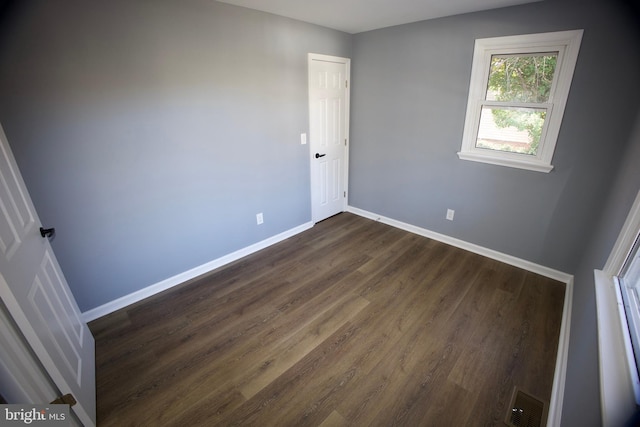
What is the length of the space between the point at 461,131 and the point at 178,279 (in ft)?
10.6

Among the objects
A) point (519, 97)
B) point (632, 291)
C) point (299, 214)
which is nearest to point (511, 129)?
point (519, 97)

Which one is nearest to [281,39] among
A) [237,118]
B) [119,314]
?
[237,118]

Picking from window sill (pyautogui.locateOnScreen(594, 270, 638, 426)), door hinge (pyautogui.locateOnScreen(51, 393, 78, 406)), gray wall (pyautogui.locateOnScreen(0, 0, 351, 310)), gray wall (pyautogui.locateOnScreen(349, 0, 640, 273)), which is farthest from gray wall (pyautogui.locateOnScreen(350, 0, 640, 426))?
door hinge (pyautogui.locateOnScreen(51, 393, 78, 406))

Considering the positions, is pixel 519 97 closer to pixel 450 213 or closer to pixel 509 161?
pixel 509 161

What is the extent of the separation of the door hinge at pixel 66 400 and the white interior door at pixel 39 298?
0.07 feet

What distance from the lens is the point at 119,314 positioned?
2.31 m

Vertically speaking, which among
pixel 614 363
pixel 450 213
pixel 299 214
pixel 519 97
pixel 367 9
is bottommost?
pixel 299 214

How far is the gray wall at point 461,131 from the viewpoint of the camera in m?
2.12

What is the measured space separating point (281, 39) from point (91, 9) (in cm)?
155

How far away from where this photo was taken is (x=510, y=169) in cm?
271

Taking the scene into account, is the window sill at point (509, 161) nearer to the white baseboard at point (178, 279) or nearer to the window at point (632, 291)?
the window at point (632, 291)

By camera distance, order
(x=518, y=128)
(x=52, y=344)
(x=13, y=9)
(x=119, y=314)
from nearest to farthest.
A: (x=52, y=344), (x=13, y=9), (x=119, y=314), (x=518, y=128)

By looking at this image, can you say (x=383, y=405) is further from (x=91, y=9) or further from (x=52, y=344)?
(x=91, y=9)

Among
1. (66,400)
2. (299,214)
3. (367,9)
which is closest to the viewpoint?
(66,400)
